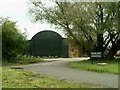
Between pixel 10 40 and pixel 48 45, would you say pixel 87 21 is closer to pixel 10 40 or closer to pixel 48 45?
pixel 10 40

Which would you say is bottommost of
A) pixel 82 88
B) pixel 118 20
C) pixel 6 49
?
pixel 82 88

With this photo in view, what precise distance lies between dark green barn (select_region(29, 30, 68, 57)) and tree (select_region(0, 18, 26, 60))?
59.2ft

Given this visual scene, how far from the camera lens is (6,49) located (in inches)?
1385

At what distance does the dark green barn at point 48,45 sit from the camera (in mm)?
54844

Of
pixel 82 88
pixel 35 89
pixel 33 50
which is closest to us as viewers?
pixel 35 89

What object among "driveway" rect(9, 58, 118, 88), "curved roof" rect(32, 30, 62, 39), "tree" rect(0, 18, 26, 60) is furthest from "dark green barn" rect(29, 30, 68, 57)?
"driveway" rect(9, 58, 118, 88)

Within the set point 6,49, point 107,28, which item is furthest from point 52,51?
point 107,28

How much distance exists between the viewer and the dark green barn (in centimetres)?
5484

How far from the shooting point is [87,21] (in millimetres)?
30938

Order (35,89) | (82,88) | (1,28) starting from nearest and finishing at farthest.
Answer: (35,89) < (82,88) < (1,28)

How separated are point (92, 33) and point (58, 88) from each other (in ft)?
71.2

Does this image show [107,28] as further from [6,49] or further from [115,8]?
[6,49]

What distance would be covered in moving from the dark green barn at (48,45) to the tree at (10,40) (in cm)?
1804

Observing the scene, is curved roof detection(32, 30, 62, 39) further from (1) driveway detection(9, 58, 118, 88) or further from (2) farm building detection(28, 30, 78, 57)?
(1) driveway detection(9, 58, 118, 88)
